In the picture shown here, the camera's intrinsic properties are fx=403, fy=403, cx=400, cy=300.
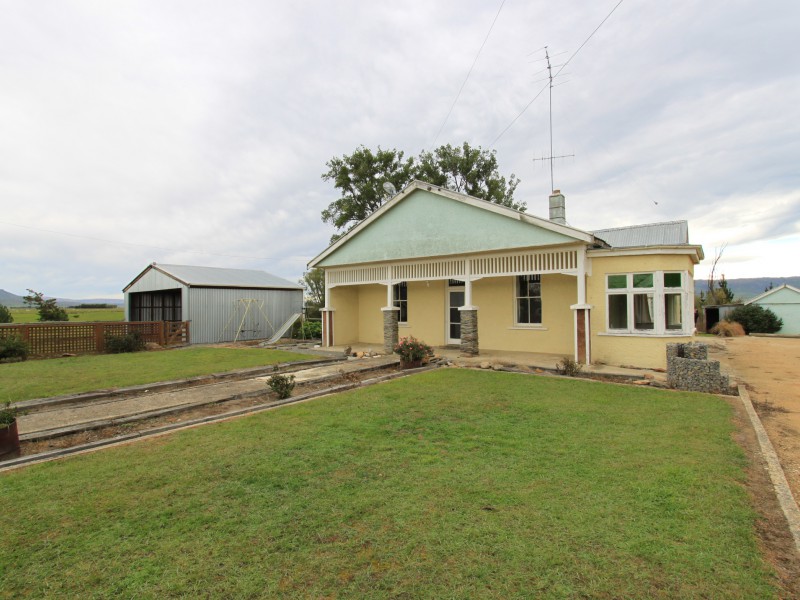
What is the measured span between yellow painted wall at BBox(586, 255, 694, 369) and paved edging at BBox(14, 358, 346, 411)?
325 inches

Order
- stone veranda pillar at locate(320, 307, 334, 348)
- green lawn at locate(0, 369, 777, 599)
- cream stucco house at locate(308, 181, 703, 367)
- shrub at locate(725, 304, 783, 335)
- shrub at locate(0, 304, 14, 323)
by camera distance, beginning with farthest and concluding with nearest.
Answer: shrub at locate(725, 304, 783, 335), shrub at locate(0, 304, 14, 323), stone veranda pillar at locate(320, 307, 334, 348), cream stucco house at locate(308, 181, 703, 367), green lawn at locate(0, 369, 777, 599)

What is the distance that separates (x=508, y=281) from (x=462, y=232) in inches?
98.7

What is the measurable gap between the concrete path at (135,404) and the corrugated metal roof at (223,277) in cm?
1234

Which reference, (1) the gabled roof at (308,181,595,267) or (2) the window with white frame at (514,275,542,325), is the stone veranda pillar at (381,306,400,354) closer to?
(1) the gabled roof at (308,181,595,267)

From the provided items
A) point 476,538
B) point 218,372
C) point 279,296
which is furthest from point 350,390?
point 279,296

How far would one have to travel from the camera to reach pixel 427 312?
53.3 ft

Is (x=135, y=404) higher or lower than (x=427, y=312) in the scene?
lower

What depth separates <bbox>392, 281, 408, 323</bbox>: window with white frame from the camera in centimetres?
1695

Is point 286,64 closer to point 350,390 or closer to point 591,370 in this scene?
point 350,390

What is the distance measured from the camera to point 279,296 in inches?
906

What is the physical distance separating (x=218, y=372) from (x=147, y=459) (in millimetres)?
→ 6296

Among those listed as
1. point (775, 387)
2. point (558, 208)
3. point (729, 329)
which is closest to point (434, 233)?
point (558, 208)

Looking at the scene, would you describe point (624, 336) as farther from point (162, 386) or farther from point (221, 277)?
point (221, 277)

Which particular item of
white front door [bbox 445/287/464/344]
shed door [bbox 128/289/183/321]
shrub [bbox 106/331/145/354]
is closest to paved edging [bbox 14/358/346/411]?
white front door [bbox 445/287/464/344]
